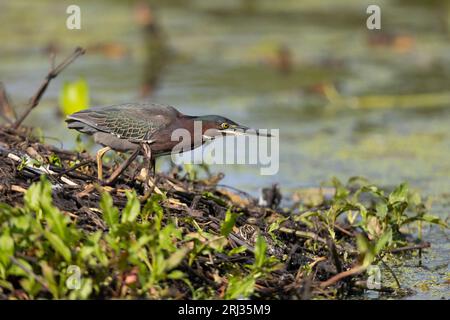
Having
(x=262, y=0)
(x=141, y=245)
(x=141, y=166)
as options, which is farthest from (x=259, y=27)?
(x=141, y=245)

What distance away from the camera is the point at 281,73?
1195 centimetres

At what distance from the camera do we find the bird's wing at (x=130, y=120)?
202 inches

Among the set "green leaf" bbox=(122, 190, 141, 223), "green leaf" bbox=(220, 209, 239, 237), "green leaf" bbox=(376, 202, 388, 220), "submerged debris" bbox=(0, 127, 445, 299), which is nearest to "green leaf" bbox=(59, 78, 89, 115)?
"submerged debris" bbox=(0, 127, 445, 299)

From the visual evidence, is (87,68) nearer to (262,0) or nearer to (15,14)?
(15,14)

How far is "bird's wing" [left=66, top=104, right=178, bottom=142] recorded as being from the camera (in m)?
5.14

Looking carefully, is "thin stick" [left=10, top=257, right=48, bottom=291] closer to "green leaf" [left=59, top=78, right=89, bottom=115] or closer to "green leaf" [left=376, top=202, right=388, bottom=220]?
"green leaf" [left=376, top=202, right=388, bottom=220]

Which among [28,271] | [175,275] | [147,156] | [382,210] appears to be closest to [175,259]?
[175,275]

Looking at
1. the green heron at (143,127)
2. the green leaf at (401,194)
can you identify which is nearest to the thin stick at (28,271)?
the green heron at (143,127)

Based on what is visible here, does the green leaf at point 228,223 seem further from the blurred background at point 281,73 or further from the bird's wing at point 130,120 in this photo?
the blurred background at point 281,73

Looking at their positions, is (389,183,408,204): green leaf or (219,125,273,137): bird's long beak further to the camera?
(389,183,408,204): green leaf

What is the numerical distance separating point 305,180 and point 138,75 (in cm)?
426

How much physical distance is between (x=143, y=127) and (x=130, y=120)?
0.10 m

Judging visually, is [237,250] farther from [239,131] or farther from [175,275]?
[239,131]

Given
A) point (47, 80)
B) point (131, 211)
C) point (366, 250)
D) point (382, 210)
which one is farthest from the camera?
point (47, 80)
